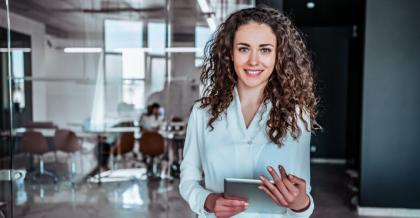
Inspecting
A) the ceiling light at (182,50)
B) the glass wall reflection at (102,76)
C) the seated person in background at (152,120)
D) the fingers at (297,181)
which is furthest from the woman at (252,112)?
the ceiling light at (182,50)

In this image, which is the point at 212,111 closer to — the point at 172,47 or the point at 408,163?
the point at 408,163

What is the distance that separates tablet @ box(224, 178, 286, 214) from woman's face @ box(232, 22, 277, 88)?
0.93 ft

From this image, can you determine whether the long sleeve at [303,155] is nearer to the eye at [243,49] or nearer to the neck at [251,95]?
the neck at [251,95]

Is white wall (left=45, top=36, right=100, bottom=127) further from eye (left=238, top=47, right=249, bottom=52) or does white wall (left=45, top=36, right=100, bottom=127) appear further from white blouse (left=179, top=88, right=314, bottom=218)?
eye (left=238, top=47, right=249, bottom=52)

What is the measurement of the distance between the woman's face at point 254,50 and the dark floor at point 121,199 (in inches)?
139

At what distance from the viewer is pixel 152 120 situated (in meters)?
7.58

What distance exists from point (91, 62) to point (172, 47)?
1977 mm

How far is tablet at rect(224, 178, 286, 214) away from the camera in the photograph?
0.88 metres

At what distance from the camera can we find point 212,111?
104 centimetres

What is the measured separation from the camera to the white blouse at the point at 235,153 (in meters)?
0.98

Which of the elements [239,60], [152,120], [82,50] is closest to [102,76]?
[82,50]

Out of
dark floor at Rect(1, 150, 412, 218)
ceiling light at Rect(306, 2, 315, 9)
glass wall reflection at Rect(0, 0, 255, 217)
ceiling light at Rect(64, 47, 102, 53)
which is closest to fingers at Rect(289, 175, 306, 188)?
dark floor at Rect(1, 150, 412, 218)

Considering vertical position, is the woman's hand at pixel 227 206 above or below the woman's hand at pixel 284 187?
below

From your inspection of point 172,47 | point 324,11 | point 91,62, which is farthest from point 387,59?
point 91,62
